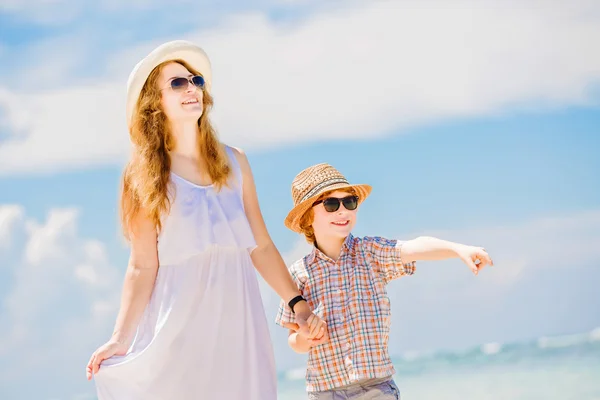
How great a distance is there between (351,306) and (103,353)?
4.03 feet

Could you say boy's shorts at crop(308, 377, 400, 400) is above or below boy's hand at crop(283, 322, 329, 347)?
below

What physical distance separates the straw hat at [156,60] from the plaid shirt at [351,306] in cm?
116

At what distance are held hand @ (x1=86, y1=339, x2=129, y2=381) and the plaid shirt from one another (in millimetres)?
843

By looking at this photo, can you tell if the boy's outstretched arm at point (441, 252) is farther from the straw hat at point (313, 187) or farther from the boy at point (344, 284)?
the straw hat at point (313, 187)

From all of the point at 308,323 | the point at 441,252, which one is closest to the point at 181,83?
the point at 308,323

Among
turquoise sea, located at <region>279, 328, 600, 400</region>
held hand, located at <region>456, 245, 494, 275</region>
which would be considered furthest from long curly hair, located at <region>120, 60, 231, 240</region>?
turquoise sea, located at <region>279, 328, 600, 400</region>

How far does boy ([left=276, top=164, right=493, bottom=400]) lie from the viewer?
4.52 metres

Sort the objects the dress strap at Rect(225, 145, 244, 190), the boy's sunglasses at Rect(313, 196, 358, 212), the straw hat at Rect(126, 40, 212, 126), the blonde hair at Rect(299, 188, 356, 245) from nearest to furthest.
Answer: the straw hat at Rect(126, 40, 212, 126)
the dress strap at Rect(225, 145, 244, 190)
the boy's sunglasses at Rect(313, 196, 358, 212)
the blonde hair at Rect(299, 188, 356, 245)

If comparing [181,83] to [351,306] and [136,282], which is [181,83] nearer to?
[136,282]

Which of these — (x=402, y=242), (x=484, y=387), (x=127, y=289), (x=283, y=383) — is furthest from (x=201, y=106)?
(x=283, y=383)

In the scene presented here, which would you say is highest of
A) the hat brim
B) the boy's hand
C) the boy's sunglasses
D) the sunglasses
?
the sunglasses

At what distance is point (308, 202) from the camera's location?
16.0 feet

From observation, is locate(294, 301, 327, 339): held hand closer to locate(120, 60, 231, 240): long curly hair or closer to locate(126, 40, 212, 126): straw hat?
locate(120, 60, 231, 240): long curly hair

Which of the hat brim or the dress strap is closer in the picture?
the dress strap
